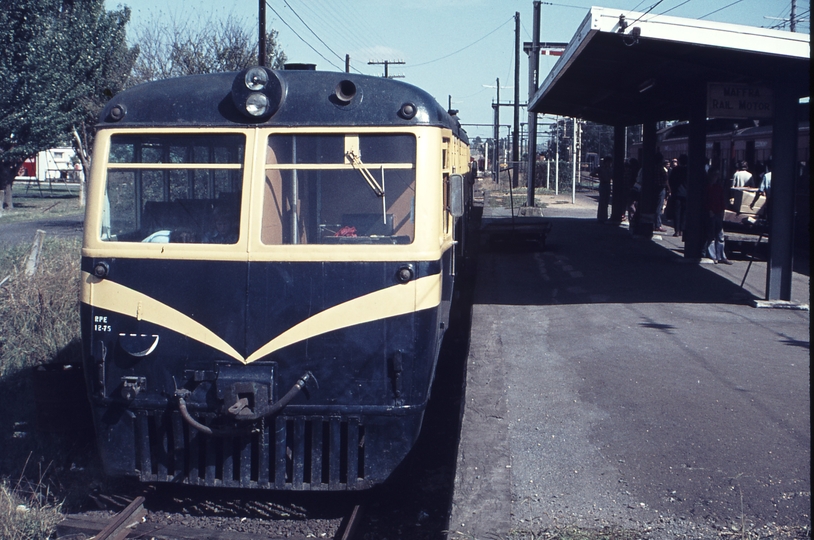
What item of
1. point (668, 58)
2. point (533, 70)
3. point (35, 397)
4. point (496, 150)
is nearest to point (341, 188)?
point (35, 397)

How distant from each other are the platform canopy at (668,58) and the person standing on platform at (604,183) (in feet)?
13.9

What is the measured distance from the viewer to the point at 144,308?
4801 mm

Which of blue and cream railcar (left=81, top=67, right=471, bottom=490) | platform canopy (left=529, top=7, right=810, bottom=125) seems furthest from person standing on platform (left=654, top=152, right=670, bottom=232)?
blue and cream railcar (left=81, top=67, right=471, bottom=490)

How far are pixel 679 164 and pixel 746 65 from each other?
21.0 feet

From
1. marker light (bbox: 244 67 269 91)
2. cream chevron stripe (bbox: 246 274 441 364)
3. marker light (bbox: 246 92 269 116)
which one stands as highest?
marker light (bbox: 244 67 269 91)

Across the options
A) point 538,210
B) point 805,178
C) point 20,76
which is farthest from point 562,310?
point 20,76

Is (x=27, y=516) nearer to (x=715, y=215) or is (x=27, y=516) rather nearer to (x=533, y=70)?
(x=715, y=215)

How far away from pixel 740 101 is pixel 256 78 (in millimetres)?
7946

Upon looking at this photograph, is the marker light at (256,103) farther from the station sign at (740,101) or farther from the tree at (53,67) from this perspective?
the tree at (53,67)

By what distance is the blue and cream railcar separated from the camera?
4.75 m

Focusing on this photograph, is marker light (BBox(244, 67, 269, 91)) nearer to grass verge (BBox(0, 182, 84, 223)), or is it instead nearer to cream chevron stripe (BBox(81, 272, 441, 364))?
cream chevron stripe (BBox(81, 272, 441, 364))

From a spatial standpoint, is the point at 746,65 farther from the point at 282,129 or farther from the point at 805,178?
the point at 805,178

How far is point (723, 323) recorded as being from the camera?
863cm

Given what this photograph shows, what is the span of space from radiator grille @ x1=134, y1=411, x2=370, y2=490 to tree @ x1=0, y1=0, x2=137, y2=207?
21269 millimetres
